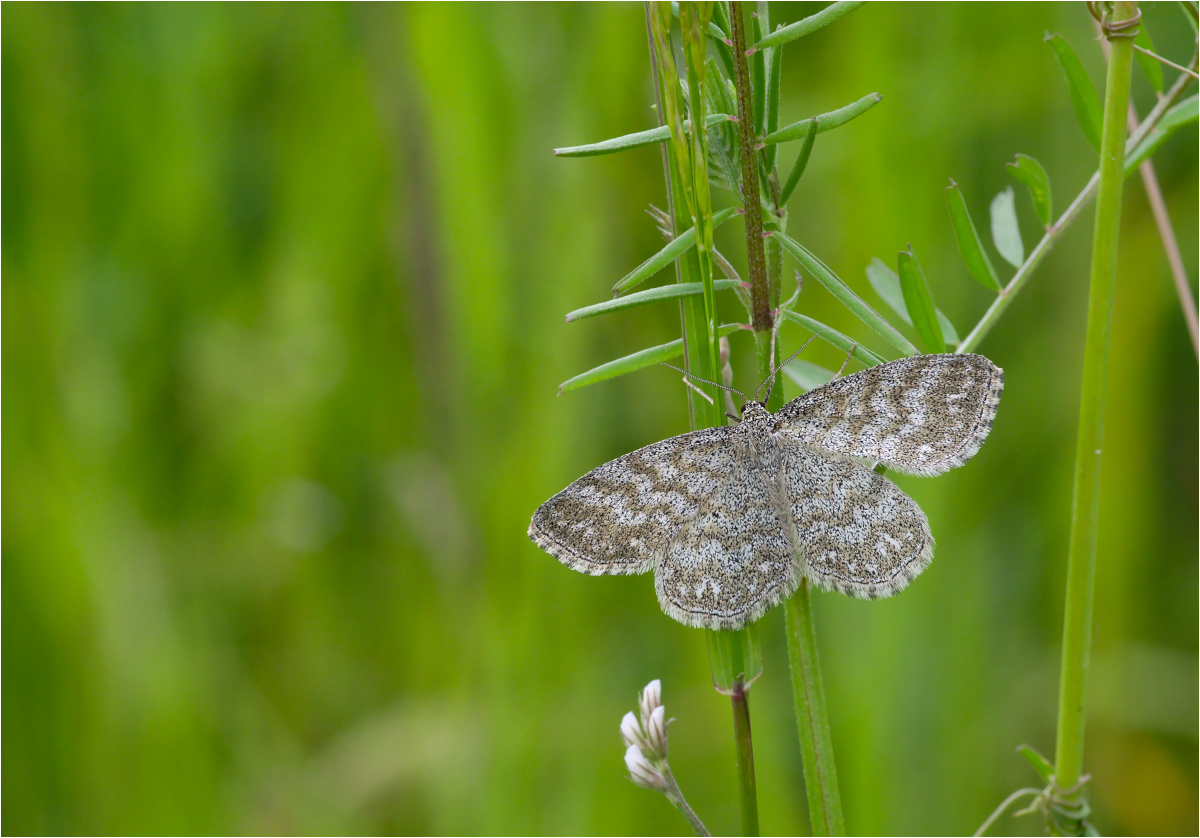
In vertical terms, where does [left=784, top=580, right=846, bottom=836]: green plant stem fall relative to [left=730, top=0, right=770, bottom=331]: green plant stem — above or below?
below

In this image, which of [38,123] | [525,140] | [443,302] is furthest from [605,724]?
[38,123]

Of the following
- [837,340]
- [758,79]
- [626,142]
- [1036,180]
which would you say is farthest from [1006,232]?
[626,142]

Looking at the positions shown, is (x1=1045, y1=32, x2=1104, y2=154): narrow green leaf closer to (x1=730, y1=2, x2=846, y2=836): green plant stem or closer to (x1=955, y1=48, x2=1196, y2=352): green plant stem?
(x1=955, y1=48, x2=1196, y2=352): green plant stem

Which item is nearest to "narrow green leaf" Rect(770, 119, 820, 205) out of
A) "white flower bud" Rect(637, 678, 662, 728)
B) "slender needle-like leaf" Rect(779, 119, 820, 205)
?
"slender needle-like leaf" Rect(779, 119, 820, 205)

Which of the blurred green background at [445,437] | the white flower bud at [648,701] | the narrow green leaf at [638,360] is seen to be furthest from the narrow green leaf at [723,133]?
the blurred green background at [445,437]

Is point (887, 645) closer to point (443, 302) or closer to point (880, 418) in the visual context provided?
point (880, 418)

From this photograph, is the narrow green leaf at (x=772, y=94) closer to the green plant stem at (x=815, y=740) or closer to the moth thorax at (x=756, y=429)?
the moth thorax at (x=756, y=429)
